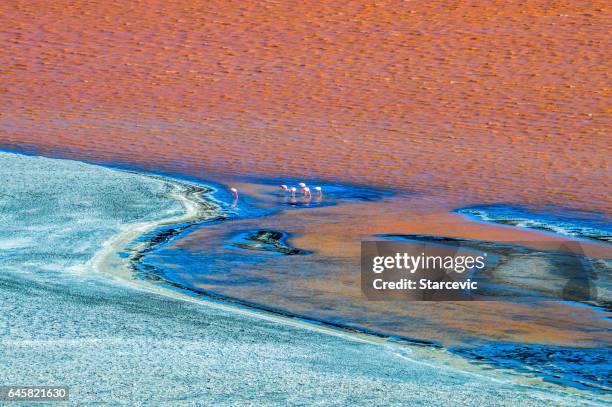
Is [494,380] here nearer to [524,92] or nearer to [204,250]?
[204,250]

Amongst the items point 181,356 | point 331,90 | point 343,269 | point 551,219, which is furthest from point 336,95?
point 181,356

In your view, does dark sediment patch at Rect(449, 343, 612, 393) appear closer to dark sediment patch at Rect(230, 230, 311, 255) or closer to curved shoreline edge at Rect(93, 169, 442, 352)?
curved shoreline edge at Rect(93, 169, 442, 352)

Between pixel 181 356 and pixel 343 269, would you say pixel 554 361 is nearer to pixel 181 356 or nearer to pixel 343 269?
pixel 181 356

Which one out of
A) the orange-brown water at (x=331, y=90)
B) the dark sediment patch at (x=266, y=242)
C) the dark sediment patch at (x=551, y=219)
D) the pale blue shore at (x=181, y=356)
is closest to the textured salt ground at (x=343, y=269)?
the dark sediment patch at (x=266, y=242)

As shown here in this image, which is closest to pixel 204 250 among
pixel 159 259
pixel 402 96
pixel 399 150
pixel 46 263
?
pixel 159 259

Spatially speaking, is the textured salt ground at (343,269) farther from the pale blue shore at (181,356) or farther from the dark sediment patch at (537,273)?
the pale blue shore at (181,356)

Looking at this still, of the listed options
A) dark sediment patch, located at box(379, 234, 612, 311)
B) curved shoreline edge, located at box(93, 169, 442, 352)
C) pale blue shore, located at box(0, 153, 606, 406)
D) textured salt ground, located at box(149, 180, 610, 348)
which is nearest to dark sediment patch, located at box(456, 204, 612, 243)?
textured salt ground, located at box(149, 180, 610, 348)
